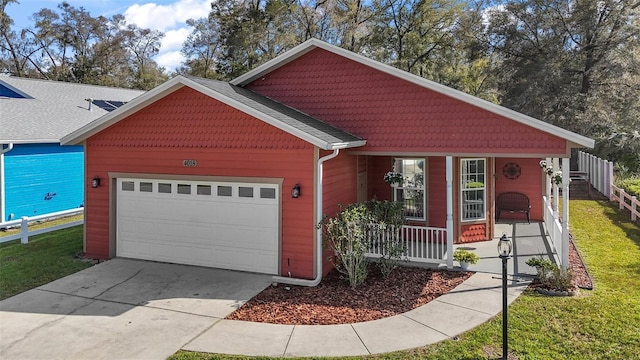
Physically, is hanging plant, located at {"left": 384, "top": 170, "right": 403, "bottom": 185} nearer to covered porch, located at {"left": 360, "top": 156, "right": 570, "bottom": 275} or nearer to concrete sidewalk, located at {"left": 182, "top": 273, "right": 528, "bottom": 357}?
covered porch, located at {"left": 360, "top": 156, "right": 570, "bottom": 275}

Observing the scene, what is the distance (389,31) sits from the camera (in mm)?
29906

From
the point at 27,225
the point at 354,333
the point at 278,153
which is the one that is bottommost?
the point at 354,333

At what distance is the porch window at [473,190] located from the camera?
11.5 meters

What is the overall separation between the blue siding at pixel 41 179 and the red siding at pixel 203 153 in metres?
6.65

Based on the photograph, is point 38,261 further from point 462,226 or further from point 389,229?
point 462,226

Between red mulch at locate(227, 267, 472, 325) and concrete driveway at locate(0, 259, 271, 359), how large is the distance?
442 mm

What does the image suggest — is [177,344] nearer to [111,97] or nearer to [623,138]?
[111,97]

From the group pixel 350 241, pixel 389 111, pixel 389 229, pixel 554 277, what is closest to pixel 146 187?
pixel 350 241

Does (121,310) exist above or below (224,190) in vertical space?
Answer: below

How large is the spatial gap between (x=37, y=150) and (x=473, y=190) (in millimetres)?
14665

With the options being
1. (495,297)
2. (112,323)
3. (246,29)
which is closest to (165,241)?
(112,323)

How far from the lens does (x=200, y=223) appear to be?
30.9 ft

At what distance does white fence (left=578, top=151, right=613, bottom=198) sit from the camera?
18.0 m

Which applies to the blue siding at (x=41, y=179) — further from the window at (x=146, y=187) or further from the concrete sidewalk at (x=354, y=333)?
the concrete sidewalk at (x=354, y=333)
